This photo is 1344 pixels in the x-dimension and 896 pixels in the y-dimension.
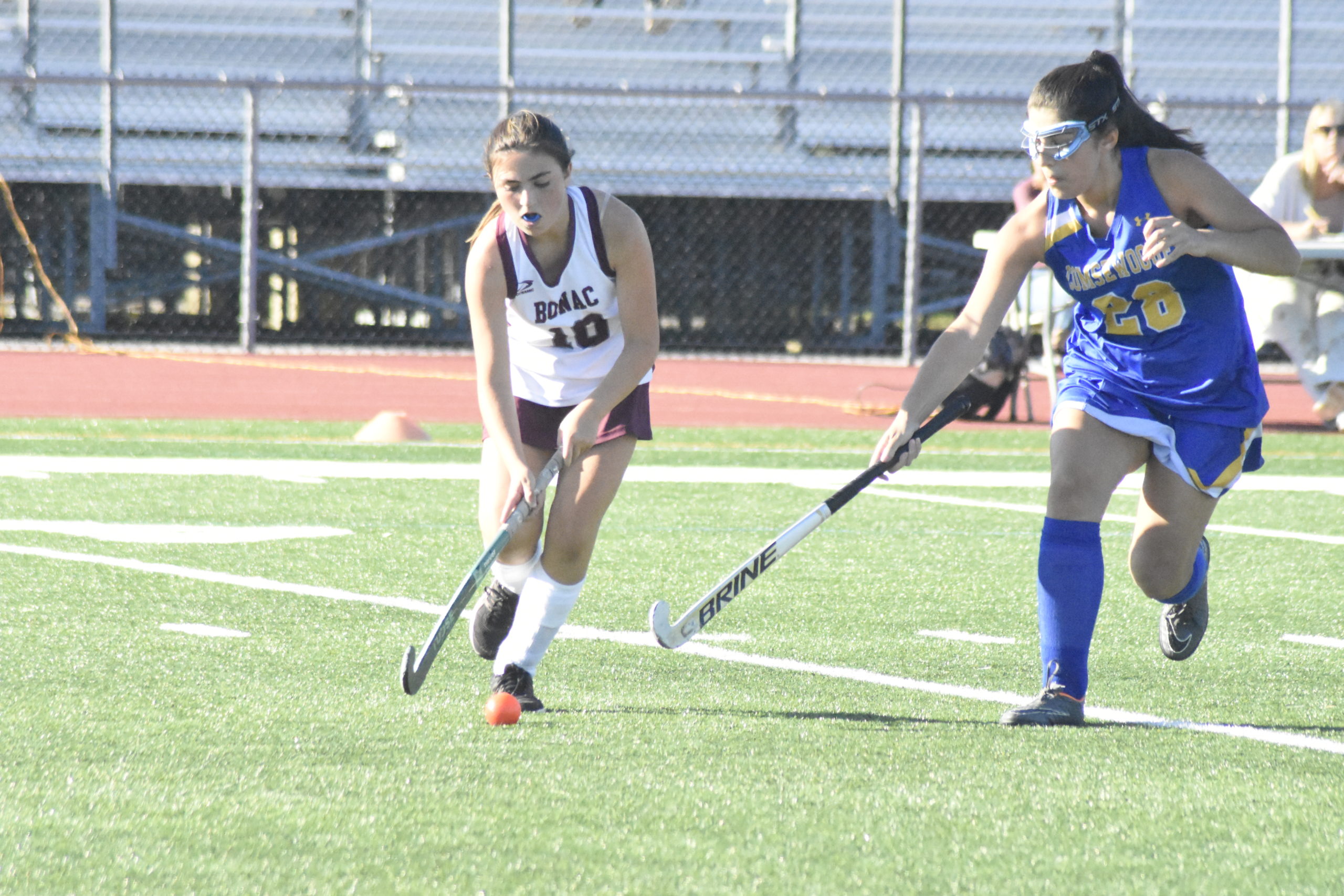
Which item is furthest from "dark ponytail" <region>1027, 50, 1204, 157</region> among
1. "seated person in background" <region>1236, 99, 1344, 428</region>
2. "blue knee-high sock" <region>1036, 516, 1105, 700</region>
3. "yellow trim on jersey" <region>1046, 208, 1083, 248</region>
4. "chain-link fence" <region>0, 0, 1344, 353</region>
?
"chain-link fence" <region>0, 0, 1344, 353</region>

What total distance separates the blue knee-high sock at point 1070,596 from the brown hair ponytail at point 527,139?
4.48ft

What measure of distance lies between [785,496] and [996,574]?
1.87m

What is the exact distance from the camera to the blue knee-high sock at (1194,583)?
405 centimetres

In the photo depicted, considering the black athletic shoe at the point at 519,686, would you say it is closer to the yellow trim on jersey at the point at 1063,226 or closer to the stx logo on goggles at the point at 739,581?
the stx logo on goggles at the point at 739,581

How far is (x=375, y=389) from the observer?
1166 centimetres

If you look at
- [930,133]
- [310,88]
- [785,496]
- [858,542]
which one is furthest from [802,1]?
[858,542]

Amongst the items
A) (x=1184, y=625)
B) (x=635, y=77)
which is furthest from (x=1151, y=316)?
(x=635, y=77)

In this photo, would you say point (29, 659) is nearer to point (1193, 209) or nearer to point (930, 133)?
point (1193, 209)

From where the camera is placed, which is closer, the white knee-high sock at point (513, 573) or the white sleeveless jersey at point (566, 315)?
the white sleeveless jersey at point (566, 315)

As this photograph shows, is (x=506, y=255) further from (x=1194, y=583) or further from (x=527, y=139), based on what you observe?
(x=1194, y=583)

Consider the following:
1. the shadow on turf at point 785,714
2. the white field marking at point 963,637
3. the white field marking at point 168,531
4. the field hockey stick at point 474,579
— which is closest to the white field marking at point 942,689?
the shadow on turf at point 785,714

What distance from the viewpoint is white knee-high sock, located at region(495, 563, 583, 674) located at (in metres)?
3.68

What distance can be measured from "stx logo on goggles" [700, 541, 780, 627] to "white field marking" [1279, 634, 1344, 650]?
1.57m

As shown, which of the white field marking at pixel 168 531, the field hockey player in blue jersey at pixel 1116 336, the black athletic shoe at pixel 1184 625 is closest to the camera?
the field hockey player in blue jersey at pixel 1116 336
